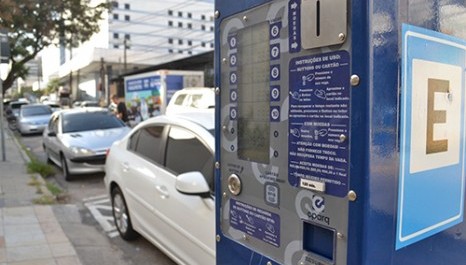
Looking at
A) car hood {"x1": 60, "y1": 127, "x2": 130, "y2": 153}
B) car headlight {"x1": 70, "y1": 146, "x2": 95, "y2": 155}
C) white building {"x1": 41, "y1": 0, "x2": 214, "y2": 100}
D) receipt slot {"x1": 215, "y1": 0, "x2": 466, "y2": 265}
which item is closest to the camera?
receipt slot {"x1": 215, "y1": 0, "x2": 466, "y2": 265}

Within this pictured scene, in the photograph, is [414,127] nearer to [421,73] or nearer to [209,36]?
[421,73]

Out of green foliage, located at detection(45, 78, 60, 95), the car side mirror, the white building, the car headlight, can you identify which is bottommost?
the car headlight

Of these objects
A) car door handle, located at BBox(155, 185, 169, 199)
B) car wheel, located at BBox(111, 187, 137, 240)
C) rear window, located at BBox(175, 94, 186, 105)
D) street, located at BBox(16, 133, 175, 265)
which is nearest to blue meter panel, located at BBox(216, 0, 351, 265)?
car door handle, located at BBox(155, 185, 169, 199)

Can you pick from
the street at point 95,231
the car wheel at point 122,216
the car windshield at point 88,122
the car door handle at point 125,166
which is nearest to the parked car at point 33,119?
the car windshield at point 88,122

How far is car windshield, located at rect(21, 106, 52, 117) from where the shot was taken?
68.6 feet

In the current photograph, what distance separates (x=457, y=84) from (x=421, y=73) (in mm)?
267

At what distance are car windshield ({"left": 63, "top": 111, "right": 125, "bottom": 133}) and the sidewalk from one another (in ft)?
7.00

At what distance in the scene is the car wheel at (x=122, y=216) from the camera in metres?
4.90

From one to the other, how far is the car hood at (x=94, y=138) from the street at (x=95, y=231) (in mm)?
717

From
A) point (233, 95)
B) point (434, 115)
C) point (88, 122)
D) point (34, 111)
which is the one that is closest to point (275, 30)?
point (233, 95)

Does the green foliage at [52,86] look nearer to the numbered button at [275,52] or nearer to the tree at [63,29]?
the tree at [63,29]

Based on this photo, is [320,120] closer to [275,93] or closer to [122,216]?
[275,93]

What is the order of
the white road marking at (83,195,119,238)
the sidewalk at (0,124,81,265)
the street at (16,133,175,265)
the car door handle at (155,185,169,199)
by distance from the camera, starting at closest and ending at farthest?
the car door handle at (155,185,169,199), the sidewalk at (0,124,81,265), the street at (16,133,175,265), the white road marking at (83,195,119,238)

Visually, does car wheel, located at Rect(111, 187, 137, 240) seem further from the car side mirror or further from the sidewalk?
the car side mirror
